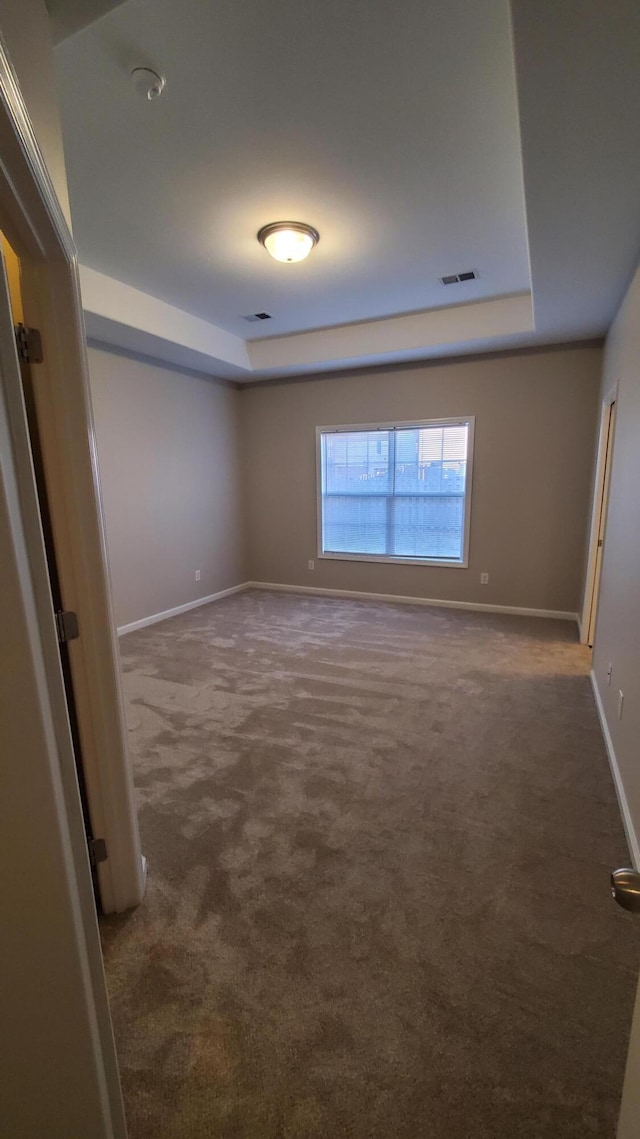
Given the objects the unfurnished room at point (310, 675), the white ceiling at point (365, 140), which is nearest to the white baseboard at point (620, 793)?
the unfurnished room at point (310, 675)

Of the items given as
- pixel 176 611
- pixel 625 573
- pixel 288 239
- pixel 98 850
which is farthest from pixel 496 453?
pixel 98 850

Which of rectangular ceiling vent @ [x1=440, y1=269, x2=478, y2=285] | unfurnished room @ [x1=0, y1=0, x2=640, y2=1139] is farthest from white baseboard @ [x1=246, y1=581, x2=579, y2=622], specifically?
rectangular ceiling vent @ [x1=440, y1=269, x2=478, y2=285]

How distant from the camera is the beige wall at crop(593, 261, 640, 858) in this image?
2.04m

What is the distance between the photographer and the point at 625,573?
2.35 meters

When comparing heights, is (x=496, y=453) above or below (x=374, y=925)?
above

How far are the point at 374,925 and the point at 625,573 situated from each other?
1.94 m

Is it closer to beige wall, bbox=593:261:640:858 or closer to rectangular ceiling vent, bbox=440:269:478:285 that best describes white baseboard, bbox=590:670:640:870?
beige wall, bbox=593:261:640:858

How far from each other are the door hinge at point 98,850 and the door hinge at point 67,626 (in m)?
0.67

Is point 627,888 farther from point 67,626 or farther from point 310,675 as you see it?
point 310,675

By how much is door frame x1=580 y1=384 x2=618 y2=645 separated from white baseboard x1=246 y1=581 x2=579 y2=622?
1.84ft

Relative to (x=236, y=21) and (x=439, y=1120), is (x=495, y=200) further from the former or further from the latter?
(x=439, y=1120)

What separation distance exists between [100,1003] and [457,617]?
4484 mm

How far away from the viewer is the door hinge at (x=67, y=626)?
137 cm

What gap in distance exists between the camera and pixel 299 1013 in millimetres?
1280
